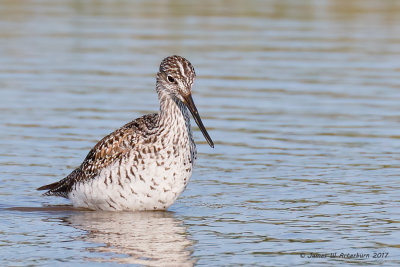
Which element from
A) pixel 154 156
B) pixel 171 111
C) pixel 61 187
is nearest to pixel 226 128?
pixel 61 187

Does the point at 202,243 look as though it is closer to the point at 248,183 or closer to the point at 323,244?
the point at 323,244

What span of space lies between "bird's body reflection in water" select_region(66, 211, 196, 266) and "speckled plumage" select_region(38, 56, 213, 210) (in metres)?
0.16

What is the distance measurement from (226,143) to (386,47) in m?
10.5

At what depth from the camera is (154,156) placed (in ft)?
37.7

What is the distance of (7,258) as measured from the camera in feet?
32.5

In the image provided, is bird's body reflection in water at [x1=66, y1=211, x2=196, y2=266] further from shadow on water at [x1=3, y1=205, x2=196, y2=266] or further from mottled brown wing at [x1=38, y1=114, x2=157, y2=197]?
mottled brown wing at [x1=38, y1=114, x2=157, y2=197]

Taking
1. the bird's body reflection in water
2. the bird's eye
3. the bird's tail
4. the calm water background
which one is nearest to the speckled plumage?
the bird's eye

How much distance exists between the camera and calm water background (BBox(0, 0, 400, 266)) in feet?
35.0

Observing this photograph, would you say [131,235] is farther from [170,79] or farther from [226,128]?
[226,128]

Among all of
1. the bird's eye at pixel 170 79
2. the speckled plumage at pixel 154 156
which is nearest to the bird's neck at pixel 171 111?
the speckled plumage at pixel 154 156

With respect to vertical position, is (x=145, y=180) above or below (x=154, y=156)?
below

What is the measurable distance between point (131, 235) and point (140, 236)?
0.31 feet

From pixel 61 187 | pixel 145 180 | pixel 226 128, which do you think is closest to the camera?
pixel 145 180

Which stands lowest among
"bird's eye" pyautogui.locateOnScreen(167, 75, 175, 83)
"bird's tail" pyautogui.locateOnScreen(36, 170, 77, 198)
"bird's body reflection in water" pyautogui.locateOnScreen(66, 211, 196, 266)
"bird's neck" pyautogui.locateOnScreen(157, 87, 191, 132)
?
"bird's body reflection in water" pyautogui.locateOnScreen(66, 211, 196, 266)
